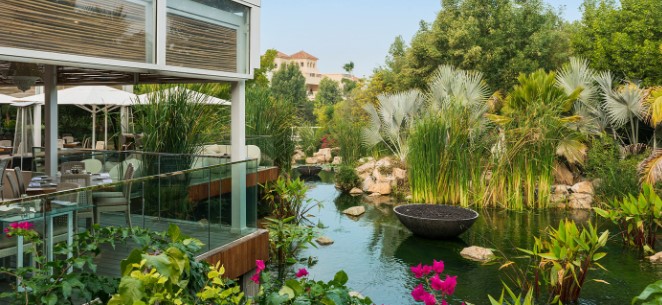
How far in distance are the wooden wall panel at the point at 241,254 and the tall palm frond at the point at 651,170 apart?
819 centimetres

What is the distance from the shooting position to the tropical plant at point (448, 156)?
36.5ft

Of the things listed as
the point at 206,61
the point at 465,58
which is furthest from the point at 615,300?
the point at 465,58

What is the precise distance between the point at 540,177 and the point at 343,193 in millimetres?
5309

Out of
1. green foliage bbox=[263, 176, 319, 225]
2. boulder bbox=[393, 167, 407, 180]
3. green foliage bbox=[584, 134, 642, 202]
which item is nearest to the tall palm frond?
green foliage bbox=[584, 134, 642, 202]

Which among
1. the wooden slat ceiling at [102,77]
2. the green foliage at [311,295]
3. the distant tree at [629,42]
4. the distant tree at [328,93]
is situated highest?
the distant tree at [328,93]

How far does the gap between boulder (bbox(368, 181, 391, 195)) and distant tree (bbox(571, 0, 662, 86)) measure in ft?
25.2

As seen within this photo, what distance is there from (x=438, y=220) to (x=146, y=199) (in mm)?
5702

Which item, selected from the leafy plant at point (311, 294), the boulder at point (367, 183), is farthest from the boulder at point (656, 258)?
the boulder at point (367, 183)

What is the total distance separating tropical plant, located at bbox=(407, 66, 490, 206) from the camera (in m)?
11.1

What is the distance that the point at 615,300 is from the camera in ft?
21.1

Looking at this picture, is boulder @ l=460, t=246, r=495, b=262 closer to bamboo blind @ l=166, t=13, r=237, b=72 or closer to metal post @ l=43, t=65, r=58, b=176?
bamboo blind @ l=166, t=13, r=237, b=72

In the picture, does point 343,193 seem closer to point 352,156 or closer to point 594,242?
point 352,156

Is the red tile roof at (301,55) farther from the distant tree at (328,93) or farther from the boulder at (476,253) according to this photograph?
the boulder at (476,253)

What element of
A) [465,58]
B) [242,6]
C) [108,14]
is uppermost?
[465,58]
